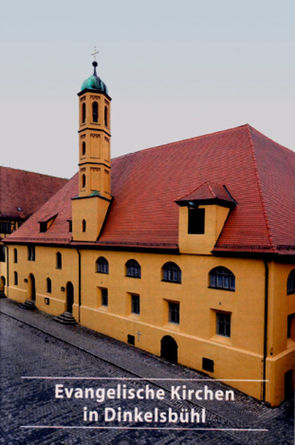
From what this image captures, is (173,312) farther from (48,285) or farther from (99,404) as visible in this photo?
(48,285)

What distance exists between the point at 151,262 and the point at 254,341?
6921 millimetres

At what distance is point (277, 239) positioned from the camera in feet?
44.8

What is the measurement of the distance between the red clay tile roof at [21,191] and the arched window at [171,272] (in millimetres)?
24470

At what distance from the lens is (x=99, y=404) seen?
13.1 m

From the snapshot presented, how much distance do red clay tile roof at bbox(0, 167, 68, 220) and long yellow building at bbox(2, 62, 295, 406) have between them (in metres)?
10.6

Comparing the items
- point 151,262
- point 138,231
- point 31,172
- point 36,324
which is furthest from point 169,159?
point 31,172

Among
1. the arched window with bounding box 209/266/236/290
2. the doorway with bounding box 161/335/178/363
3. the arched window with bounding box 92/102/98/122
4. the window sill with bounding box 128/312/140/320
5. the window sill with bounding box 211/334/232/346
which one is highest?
the arched window with bounding box 92/102/98/122

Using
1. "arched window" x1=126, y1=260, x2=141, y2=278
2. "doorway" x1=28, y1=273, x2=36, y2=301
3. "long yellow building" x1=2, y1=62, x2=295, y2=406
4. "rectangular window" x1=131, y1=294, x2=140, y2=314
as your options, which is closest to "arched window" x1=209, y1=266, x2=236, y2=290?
"long yellow building" x1=2, y1=62, x2=295, y2=406

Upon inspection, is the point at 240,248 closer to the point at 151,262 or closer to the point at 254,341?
the point at 254,341

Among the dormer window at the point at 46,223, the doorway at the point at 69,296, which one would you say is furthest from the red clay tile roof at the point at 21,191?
the doorway at the point at 69,296

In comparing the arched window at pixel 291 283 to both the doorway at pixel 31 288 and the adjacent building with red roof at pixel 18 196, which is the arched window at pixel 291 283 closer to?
the doorway at pixel 31 288

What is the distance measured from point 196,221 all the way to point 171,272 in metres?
3.39

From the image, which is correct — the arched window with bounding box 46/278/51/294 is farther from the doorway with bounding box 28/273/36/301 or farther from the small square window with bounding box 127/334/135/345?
the small square window with bounding box 127/334/135/345

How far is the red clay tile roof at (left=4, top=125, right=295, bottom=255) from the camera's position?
47.9 feet
